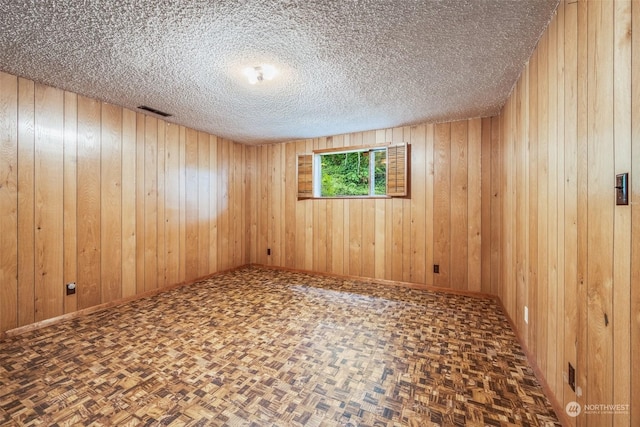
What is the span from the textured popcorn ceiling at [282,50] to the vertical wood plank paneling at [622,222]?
2.44 feet

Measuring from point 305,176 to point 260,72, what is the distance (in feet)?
7.64

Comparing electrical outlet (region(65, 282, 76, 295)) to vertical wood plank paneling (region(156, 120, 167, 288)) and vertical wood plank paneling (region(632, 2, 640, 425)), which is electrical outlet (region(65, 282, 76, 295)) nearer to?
vertical wood plank paneling (region(156, 120, 167, 288))

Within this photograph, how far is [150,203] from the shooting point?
335cm

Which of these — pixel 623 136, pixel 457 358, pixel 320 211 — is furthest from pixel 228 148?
pixel 623 136

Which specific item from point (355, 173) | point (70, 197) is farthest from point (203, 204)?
point (355, 173)

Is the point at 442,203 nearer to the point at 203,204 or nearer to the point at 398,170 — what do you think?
the point at 398,170

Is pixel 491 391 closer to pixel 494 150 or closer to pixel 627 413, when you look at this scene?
pixel 627 413

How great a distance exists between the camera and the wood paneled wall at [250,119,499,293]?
3.33 m

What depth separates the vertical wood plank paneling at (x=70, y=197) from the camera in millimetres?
2596

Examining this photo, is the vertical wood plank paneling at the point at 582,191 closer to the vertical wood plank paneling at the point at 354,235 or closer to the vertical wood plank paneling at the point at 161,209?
the vertical wood plank paneling at the point at 354,235

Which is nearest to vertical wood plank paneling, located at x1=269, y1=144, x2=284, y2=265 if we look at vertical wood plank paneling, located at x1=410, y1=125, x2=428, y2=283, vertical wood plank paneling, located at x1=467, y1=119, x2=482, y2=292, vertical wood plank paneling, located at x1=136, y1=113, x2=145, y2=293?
vertical wood plank paneling, located at x1=136, y1=113, x2=145, y2=293

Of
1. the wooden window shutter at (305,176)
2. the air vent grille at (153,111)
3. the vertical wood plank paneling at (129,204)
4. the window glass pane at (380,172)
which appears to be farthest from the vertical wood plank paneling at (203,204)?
the window glass pane at (380,172)

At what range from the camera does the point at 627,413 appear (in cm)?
88

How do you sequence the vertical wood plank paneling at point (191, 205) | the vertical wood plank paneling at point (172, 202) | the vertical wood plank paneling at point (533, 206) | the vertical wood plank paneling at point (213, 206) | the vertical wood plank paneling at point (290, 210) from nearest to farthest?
the vertical wood plank paneling at point (533, 206) < the vertical wood plank paneling at point (172, 202) < the vertical wood plank paneling at point (191, 205) < the vertical wood plank paneling at point (213, 206) < the vertical wood plank paneling at point (290, 210)
